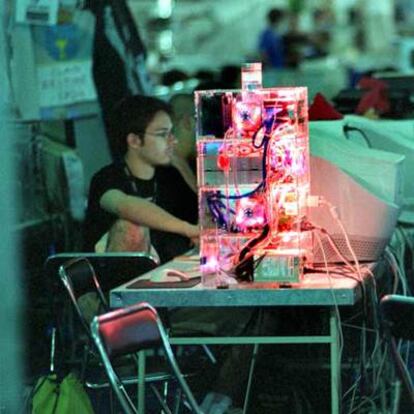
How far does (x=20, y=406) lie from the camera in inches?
248

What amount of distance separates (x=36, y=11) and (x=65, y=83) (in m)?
0.70

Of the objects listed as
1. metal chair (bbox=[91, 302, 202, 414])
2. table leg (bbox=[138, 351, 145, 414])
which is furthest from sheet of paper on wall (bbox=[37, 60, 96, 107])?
metal chair (bbox=[91, 302, 202, 414])

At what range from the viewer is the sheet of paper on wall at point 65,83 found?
26.4 feet

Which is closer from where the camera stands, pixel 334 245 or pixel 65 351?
pixel 334 245

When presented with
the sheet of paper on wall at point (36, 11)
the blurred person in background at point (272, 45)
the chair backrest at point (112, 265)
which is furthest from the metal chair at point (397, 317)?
the blurred person in background at point (272, 45)

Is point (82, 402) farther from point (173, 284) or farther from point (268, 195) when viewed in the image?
point (268, 195)

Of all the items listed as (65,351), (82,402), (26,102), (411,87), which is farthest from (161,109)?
(411,87)

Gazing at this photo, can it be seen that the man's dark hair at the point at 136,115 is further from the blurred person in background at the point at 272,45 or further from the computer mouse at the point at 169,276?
the blurred person in background at the point at 272,45

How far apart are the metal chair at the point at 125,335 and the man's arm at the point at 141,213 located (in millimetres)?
1968

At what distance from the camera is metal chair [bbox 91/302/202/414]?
4.86 meters

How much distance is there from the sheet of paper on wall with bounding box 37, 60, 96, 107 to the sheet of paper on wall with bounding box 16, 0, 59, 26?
292mm

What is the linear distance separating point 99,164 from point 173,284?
2.84m

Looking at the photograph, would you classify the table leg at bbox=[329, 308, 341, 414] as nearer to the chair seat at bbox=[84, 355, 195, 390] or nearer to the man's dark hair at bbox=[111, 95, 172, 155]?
the chair seat at bbox=[84, 355, 195, 390]

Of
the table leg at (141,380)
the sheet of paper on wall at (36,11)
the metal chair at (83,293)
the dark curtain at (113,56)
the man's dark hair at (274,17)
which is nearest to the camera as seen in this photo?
the table leg at (141,380)
